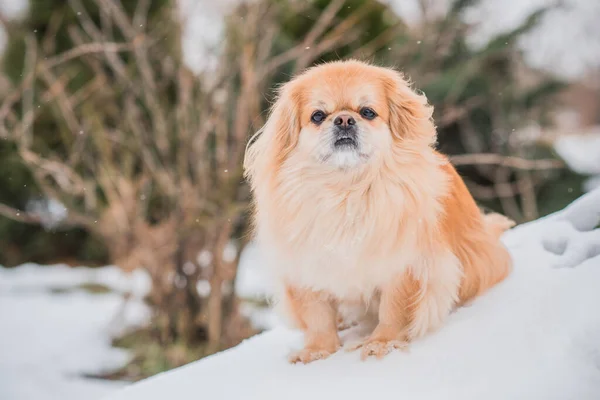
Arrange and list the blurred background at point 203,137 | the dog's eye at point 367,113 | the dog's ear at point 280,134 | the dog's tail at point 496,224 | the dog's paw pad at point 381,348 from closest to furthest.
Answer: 1. the dog's paw pad at point 381,348
2. the dog's eye at point 367,113
3. the dog's ear at point 280,134
4. the dog's tail at point 496,224
5. the blurred background at point 203,137

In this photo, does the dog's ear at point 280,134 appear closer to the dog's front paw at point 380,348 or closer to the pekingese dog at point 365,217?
the pekingese dog at point 365,217

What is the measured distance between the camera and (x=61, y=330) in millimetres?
6477

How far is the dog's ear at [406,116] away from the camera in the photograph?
86.1 inches

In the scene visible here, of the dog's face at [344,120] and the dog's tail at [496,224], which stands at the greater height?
the dog's face at [344,120]

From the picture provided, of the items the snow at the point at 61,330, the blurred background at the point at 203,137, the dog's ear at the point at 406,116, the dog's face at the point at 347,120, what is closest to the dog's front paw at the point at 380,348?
the dog's face at the point at 347,120

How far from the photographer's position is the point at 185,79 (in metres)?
5.02

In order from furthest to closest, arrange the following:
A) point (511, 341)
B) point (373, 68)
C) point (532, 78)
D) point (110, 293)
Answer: point (110, 293)
point (532, 78)
point (373, 68)
point (511, 341)

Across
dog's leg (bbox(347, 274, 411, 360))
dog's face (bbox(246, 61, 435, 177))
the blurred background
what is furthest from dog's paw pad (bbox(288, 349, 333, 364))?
the blurred background

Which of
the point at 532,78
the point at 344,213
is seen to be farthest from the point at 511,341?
the point at 532,78

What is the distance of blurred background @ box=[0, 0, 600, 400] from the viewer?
4977 mm

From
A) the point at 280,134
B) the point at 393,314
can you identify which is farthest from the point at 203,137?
the point at 393,314

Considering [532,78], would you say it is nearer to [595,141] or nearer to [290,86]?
[595,141]

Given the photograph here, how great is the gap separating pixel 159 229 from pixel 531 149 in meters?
4.21

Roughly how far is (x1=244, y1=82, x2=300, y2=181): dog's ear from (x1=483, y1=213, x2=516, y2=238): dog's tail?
0.93 meters
